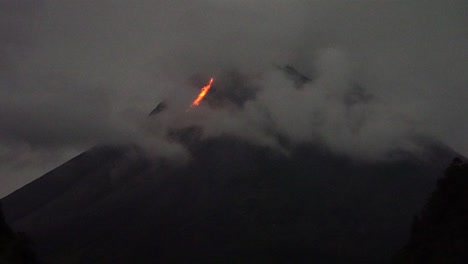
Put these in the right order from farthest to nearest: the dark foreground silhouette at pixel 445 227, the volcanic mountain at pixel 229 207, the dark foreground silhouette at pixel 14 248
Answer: the volcanic mountain at pixel 229 207
the dark foreground silhouette at pixel 445 227
the dark foreground silhouette at pixel 14 248

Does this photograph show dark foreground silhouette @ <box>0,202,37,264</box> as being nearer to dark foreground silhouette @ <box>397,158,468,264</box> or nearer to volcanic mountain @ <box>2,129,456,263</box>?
dark foreground silhouette @ <box>397,158,468,264</box>

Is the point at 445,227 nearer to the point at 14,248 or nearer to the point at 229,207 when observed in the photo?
the point at 14,248

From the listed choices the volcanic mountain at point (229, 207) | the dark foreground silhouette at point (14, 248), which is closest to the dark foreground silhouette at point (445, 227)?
the dark foreground silhouette at point (14, 248)

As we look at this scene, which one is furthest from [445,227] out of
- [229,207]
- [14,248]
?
[229,207]

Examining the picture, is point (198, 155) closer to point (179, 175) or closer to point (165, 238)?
point (179, 175)

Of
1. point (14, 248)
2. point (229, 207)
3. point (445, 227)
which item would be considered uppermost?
point (229, 207)

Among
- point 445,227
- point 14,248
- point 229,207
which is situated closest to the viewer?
point 14,248

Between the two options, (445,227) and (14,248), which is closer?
(14,248)

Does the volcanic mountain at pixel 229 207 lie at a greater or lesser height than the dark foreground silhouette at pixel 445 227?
greater

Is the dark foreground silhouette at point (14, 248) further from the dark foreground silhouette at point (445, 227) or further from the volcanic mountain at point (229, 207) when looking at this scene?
the volcanic mountain at point (229, 207)

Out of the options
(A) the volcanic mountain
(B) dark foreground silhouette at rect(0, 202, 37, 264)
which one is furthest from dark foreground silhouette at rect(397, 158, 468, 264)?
(A) the volcanic mountain
